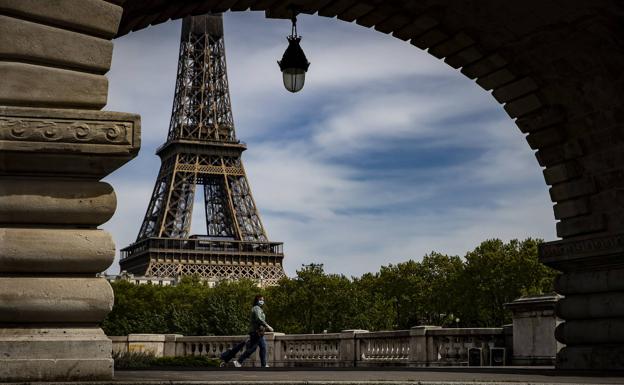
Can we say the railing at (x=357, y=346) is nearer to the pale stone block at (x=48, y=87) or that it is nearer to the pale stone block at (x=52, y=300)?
the pale stone block at (x=52, y=300)

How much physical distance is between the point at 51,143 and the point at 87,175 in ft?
1.58

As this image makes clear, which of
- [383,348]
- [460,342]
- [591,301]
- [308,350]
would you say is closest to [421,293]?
[308,350]

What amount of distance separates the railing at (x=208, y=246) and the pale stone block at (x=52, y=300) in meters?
112

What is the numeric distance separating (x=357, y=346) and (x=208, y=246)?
9780 cm

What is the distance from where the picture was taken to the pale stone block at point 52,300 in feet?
26.4

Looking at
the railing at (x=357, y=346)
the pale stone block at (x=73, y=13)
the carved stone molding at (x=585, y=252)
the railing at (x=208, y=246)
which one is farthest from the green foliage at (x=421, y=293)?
the pale stone block at (x=73, y=13)

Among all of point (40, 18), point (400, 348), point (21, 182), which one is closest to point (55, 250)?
point (21, 182)

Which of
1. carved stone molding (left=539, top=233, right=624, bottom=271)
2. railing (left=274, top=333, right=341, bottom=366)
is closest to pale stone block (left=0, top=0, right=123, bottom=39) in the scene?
carved stone molding (left=539, top=233, right=624, bottom=271)

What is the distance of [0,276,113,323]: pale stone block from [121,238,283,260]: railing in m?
112

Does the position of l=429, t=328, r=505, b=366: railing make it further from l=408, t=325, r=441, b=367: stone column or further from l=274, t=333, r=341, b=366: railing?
l=274, t=333, r=341, b=366: railing

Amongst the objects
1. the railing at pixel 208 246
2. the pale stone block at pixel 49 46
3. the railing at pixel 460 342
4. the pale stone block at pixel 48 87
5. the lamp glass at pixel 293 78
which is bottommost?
the railing at pixel 460 342

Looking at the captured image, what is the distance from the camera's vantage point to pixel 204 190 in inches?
4875

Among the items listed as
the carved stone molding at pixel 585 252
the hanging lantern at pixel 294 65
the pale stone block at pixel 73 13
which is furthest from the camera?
the hanging lantern at pixel 294 65

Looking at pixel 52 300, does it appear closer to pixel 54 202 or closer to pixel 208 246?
pixel 54 202
